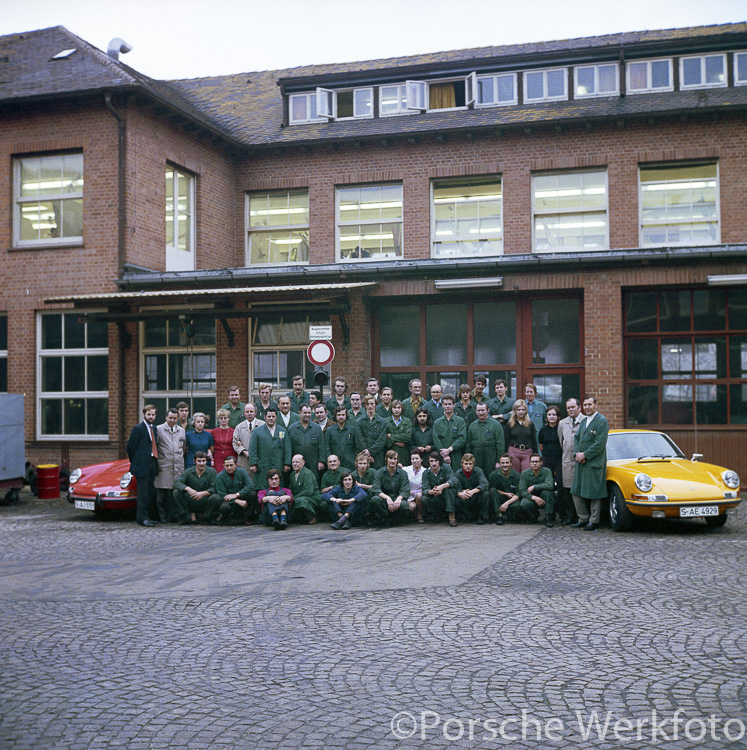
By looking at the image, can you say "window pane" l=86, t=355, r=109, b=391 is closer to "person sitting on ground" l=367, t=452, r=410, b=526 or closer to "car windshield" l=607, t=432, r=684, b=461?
"person sitting on ground" l=367, t=452, r=410, b=526

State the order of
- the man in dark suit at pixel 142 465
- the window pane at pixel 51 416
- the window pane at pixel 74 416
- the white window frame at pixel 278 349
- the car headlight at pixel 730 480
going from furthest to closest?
the window pane at pixel 51 416
the window pane at pixel 74 416
the white window frame at pixel 278 349
the man in dark suit at pixel 142 465
the car headlight at pixel 730 480

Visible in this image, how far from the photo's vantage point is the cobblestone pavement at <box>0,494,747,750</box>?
419 cm

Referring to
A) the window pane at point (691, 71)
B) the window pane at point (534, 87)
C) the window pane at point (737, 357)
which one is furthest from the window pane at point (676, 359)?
the window pane at point (534, 87)

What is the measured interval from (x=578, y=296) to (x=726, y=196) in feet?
14.1

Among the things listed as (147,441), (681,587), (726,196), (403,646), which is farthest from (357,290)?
(403,646)

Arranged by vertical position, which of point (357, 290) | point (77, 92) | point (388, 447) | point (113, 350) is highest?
point (77, 92)

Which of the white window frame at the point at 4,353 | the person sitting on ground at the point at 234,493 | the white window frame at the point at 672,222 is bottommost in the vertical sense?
the person sitting on ground at the point at 234,493

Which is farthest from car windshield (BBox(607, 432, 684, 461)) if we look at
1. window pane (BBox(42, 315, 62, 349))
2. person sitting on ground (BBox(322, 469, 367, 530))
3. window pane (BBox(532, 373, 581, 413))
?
window pane (BBox(42, 315, 62, 349))

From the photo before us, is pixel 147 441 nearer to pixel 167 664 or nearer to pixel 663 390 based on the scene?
pixel 167 664

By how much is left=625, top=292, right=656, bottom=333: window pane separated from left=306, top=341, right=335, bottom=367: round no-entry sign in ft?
20.3

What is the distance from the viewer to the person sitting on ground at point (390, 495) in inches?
467

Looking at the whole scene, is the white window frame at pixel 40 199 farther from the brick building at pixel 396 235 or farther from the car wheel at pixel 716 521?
the car wheel at pixel 716 521

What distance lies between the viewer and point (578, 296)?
1689 centimetres

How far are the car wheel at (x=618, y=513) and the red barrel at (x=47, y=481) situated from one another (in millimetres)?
10285
